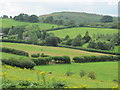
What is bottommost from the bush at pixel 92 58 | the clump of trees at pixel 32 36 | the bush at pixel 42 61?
the bush at pixel 92 58

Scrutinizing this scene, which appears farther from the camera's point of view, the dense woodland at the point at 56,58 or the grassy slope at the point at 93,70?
the grassy slope at the point at 93,70

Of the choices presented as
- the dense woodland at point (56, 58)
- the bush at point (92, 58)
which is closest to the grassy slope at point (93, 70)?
the dense woodland at point (56, 58)

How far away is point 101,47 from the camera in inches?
3063

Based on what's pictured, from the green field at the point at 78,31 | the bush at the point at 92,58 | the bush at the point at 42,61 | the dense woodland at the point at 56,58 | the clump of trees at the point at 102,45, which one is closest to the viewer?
the dense woodland at the point at 56,58

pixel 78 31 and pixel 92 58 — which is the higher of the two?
pixel 78 31

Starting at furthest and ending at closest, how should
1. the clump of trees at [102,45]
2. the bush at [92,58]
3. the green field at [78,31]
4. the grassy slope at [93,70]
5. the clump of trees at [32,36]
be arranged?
the green field at [78,31], the clump of trees at [32,36], the clump of trees at [102,45], the bush at [92,58], the grassy slope at [93,70]

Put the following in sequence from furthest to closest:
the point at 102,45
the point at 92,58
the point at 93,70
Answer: the point at 102,45
the point at 92,58
the point at 93,70

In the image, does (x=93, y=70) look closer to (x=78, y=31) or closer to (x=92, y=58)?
(x=92, y=58)

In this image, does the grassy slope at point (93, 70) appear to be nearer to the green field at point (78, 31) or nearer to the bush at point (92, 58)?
the bush at point (92, 58)

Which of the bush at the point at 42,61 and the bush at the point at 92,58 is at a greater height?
the bush at the point at 42,61

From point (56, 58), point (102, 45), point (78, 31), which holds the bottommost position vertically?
point (102, 45)

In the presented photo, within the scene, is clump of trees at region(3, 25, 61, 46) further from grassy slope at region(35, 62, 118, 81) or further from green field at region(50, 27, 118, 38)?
grassy slope at region(35, 62, 118, 81)

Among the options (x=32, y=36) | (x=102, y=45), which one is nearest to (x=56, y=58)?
(x=102, y=45)

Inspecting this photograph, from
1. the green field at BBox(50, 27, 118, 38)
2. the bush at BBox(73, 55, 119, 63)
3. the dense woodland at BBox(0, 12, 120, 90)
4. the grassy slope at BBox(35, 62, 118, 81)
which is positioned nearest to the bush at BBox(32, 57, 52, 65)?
the dense woodland at BBox(0, 12, 120, 90)
